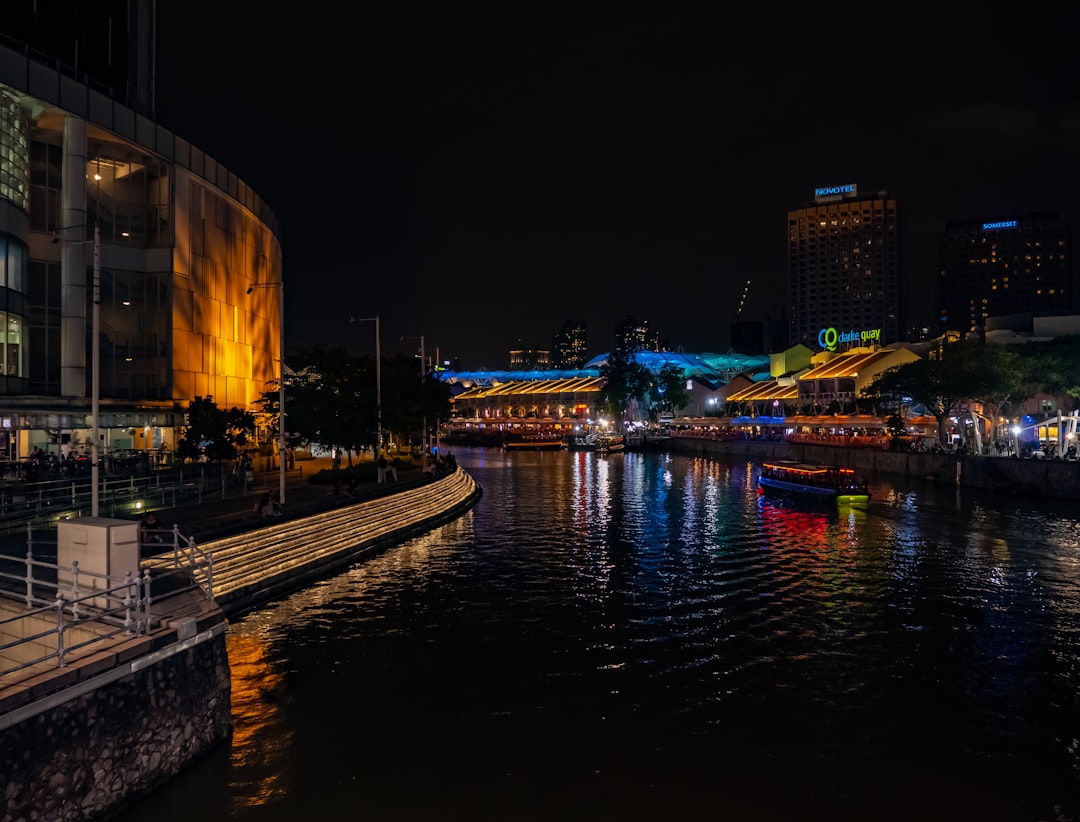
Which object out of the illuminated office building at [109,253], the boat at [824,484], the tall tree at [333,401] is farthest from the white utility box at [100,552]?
the boat at [824,484]

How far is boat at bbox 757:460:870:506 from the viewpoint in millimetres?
64812

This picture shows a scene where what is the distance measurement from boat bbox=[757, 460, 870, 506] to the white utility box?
57.4m

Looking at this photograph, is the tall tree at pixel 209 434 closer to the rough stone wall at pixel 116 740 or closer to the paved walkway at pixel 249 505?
the paved walkway at pixel 249 505

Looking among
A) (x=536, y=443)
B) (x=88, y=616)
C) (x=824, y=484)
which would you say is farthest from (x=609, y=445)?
(x=88, y=616)

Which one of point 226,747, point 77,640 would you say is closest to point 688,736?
point 226,747

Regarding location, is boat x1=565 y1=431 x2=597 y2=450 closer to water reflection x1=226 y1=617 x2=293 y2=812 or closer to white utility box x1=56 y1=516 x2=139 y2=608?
water reflection x1=226 y1=617 x2=293 y2=812

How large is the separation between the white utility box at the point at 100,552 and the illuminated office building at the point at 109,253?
115ft

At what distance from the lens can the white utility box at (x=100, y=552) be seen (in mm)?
16734

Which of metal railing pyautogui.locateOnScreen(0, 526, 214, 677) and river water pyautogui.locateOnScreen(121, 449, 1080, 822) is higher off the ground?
metal railing pyautogui.locateOnScreen(0, 526, 214, 677)

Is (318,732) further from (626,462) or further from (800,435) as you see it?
(800,435)

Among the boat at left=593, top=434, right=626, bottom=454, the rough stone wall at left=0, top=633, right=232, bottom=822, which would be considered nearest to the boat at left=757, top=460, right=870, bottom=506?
the rough stone wall at left=0, top=633, right=232, bottom=822

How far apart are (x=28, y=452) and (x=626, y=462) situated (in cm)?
8180

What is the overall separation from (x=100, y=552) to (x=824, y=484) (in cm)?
5884

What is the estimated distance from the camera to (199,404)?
58.4 metres
